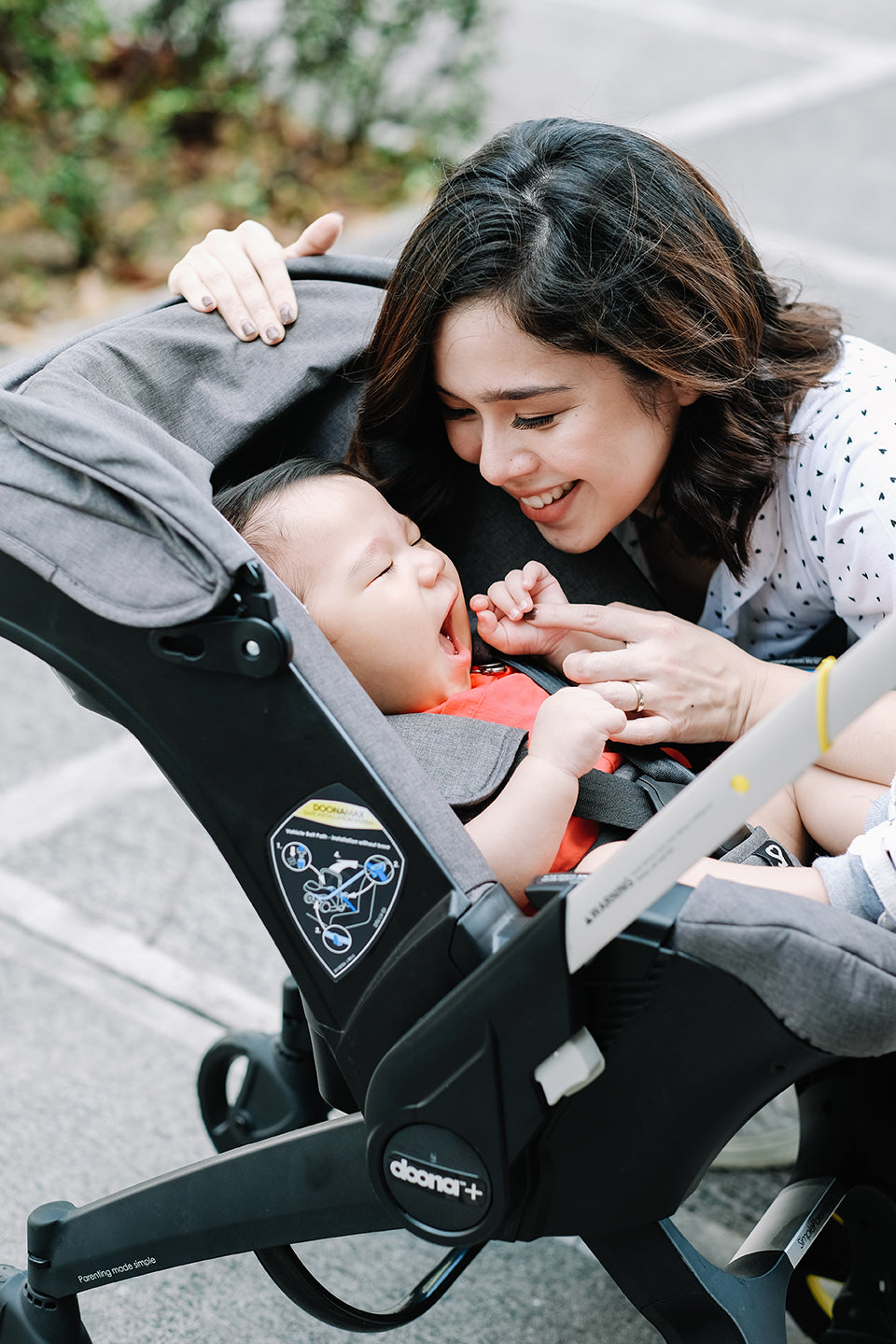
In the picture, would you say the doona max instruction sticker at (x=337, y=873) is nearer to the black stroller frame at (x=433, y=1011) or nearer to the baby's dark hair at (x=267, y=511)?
the black stroller frame at (x=433, y=1011)

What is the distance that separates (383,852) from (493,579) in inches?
28.0

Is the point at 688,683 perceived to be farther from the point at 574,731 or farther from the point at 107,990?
the point at 107,990

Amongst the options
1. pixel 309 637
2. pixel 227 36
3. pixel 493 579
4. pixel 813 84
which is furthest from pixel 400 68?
pixel 309 637

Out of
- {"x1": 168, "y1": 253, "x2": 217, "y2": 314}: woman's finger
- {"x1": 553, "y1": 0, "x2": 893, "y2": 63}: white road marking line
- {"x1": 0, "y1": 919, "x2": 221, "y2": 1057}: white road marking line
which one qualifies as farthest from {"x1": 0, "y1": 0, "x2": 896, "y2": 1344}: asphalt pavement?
{"x1": 553, "y1": 0, "x2": 893, "y2": 63}: white road marking line

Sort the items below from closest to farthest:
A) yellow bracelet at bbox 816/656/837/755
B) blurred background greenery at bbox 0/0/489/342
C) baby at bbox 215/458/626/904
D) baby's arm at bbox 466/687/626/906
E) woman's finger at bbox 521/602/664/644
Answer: yellow bracelet at bbox 816/656/837/755 < baby's arm at bbox 466/687/626/906 < baby at bbox 215/458/626/904 < woman's finger at bbox 521/602/664/644 < blurred background greenery at bbox 0/0/489/342

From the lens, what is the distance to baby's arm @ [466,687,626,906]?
1.31 m

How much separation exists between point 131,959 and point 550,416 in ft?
4.12

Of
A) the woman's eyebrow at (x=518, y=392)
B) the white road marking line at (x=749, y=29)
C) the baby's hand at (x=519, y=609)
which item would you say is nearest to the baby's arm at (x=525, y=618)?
the baby's hand at (x=519, y=609)

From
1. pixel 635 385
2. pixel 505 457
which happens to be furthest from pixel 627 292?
pixel 505 457

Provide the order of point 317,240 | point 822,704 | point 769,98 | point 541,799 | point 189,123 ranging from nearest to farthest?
point 822,704
point 541,799
point 317,240
point 189,123
point 769,98

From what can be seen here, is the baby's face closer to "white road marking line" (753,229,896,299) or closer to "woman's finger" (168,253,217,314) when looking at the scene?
"woman's finger" (168,253,217,314)

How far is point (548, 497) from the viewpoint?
159 centimetres

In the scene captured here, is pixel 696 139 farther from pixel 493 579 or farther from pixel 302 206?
pixel 493 579

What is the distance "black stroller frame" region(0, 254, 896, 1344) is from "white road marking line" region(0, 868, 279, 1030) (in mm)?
832
